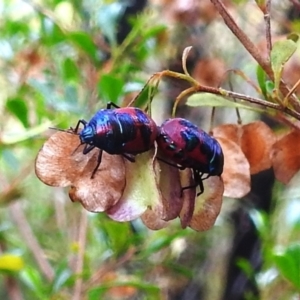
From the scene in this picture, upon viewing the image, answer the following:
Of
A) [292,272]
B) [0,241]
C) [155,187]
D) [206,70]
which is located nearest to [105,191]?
[155,187]

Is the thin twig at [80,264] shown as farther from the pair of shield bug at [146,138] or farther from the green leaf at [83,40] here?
the pair of shield bug at [146,138]

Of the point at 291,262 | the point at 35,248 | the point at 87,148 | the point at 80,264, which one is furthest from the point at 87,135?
the point at 35,248

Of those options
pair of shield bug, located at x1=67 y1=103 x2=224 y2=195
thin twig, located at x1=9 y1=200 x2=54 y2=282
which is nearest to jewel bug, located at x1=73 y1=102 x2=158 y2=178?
pair of shield bug, located at x1=67 y1=103 x2=224 y2=195

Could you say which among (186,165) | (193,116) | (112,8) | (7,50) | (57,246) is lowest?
(57,246)

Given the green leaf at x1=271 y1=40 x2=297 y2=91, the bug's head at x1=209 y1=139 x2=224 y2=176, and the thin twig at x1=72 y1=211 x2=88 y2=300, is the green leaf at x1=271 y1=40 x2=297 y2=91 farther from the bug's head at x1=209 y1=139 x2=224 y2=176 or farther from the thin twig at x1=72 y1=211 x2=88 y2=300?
the thin twig at x1=72 y1=211 x2=88 y2=300

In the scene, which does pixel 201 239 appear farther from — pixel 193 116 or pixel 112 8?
pixel 112 8

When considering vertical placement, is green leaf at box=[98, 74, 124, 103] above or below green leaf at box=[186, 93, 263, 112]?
below
